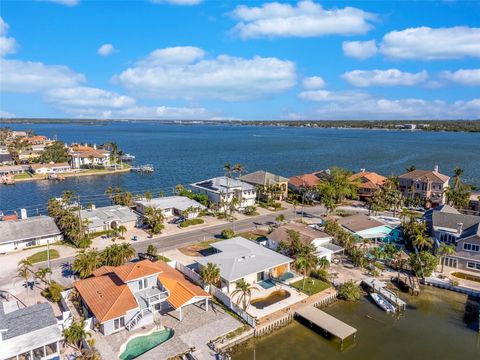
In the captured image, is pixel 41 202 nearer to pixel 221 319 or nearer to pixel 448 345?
pixel 221 319

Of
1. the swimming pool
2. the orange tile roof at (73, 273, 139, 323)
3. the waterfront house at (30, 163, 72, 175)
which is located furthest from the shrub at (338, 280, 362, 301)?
the waterfront house at (30, 163, 72, 175)

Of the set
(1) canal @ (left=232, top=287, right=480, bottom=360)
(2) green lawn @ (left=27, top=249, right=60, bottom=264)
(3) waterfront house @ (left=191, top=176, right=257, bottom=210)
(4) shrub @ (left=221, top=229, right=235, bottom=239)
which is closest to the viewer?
(1) canal @ (left=232, top=287, right=480, bottom=360)

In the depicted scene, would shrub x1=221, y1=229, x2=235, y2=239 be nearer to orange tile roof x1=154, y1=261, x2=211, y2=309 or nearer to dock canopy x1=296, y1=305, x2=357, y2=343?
orange tile roof x1=154, y1=261, x2=211, y2=309

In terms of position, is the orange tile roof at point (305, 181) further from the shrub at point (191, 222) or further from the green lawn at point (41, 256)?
the green lawn at point (41, 256)

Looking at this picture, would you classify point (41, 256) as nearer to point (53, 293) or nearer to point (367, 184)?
point (53, 293)

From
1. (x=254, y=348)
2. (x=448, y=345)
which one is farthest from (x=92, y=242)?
(x=448, y=345)

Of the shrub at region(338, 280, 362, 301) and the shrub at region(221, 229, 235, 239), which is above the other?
the shrub at region(221, 229, 235, 239)

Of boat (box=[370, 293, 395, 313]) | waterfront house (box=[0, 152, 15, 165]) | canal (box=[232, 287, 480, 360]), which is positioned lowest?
canal (box=[232, 287, 480, 360])
